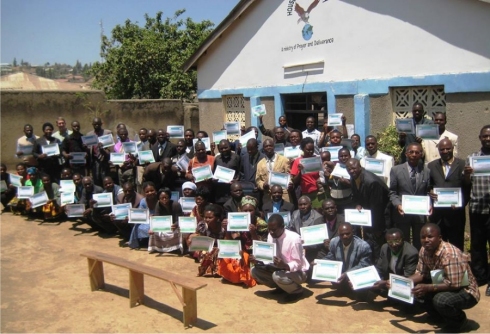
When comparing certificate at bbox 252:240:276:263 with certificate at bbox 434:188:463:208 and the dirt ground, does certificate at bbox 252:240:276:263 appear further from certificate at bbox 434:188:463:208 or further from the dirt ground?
certificate at bbox 434:188:463:208

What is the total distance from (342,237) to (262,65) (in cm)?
663

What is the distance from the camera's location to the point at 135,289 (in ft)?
19.3

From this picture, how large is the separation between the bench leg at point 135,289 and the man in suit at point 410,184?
10.3 feet

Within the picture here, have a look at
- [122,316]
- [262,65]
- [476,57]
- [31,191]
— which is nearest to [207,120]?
[262,65]

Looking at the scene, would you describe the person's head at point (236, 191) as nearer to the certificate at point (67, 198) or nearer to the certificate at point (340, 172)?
the certificate at point (340, 172)

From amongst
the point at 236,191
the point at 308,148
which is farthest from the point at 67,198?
the point at 308,148

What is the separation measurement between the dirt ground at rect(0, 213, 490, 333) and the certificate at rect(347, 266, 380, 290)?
352 millimetres

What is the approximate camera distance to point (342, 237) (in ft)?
18.8

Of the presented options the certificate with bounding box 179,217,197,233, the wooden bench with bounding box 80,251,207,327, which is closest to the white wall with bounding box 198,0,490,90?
the certificate with bounding box 179,217,197,233

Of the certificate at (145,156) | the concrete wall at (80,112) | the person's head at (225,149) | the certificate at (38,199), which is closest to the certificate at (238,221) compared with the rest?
the person's head at (225,149)

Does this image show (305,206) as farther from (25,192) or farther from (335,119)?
(25,192)

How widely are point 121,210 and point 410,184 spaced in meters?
4.56

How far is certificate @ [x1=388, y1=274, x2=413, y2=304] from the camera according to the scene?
4.96 m

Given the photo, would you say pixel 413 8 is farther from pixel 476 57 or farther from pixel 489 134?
pixel 489 134
